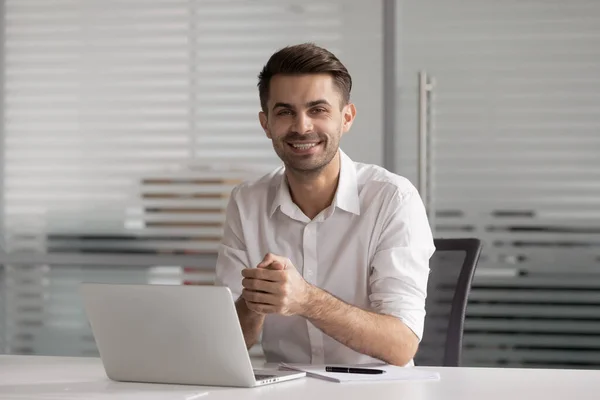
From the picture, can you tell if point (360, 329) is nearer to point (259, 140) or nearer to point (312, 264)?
point (312, 264)

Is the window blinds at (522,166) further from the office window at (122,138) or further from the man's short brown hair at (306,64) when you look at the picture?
the man's short brown hair at (306,64)

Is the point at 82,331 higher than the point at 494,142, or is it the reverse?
the point at 494,142

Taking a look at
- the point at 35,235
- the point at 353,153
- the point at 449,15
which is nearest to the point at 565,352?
the point at 353,153

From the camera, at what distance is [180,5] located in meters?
4.06

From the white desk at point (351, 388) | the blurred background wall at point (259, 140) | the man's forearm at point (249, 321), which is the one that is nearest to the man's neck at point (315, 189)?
the man's forearm at point (249, 321)

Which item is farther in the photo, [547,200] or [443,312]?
[547,200]

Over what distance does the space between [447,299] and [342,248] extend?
1.17 feet

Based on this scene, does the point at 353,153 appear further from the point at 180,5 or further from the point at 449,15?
the point at 180,5

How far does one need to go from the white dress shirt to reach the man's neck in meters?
0.03

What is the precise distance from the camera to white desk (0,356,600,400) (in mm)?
1647

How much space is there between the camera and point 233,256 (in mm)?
2465

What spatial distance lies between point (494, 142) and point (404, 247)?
1.67 meters

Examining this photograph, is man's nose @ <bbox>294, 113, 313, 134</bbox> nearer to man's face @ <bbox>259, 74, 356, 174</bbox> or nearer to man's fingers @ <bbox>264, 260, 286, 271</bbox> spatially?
man's face @ <bbox>259, 74, 356, 174</bbox>

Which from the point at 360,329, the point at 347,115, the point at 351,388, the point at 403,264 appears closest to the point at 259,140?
the point at 347,115
